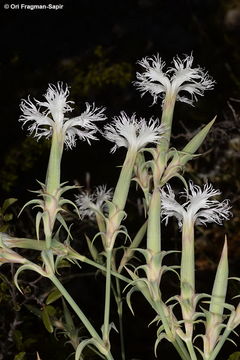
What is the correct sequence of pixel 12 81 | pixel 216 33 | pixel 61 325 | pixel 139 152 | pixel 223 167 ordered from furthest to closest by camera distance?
pixel 216 33 → pixel 12 81 → pixel 223 167 → pixel 61 325 → pixel 139 152

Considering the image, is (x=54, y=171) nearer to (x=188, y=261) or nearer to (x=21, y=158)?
(x=188, y=261)

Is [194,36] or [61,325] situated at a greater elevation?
[194,36]

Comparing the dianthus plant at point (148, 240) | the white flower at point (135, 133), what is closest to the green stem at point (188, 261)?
the dianthus plant at point (148, 240)

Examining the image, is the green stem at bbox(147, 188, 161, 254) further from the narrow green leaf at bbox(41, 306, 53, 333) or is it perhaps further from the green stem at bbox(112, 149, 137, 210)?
the narrow green leaf at bbox(41, 306, 53, 333)

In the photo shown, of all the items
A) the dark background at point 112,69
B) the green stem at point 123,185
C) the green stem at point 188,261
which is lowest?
the green stem at point 188,261

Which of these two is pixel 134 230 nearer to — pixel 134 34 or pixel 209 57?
pixel 209 57

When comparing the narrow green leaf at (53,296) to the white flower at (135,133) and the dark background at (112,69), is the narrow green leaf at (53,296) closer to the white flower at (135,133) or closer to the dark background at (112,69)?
the white flower at (135,133)

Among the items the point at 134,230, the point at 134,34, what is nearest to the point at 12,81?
the point at 134,34

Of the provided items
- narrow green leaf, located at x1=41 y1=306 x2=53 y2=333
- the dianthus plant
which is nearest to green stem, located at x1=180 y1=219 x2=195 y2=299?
the dianthus plant
